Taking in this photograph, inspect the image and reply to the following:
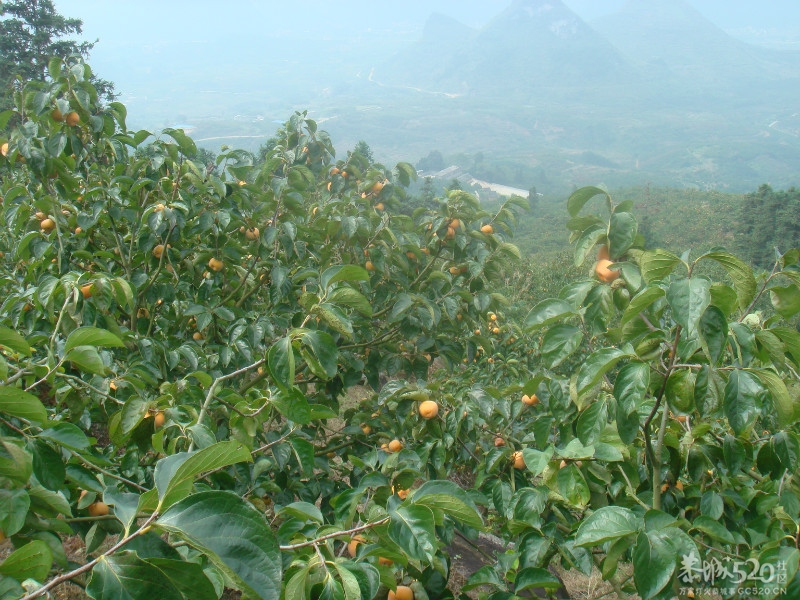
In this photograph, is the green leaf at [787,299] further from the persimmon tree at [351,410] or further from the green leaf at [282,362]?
the green leaf at [282,362]

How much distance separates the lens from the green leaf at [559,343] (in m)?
1.11

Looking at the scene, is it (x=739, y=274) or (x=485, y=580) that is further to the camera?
(x=485, y=580)

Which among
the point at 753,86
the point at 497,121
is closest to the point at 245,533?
the point at 497,121

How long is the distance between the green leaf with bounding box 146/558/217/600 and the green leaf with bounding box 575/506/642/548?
66cm

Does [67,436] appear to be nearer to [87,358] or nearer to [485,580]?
[87,358]

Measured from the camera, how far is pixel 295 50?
11669 cm

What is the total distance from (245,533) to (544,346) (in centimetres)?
73

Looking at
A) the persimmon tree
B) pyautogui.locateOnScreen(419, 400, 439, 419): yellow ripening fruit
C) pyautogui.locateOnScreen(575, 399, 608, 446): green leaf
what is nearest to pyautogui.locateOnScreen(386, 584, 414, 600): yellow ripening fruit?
the persimmon tree

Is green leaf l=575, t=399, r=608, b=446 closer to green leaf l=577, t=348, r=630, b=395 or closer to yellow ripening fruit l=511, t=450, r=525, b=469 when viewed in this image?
green leaf l=577, t=348, r=630, b=395

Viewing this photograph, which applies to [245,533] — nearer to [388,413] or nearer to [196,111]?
[388,413]

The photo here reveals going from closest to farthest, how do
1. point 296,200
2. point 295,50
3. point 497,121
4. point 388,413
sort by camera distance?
1. point 388,413
2. point 296,200
3. point 497,121
4. point 295,50

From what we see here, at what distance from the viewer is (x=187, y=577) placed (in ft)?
1.86

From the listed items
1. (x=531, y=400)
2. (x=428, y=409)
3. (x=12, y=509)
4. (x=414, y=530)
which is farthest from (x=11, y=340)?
(x=531, y=400)

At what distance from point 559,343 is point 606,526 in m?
0.35
